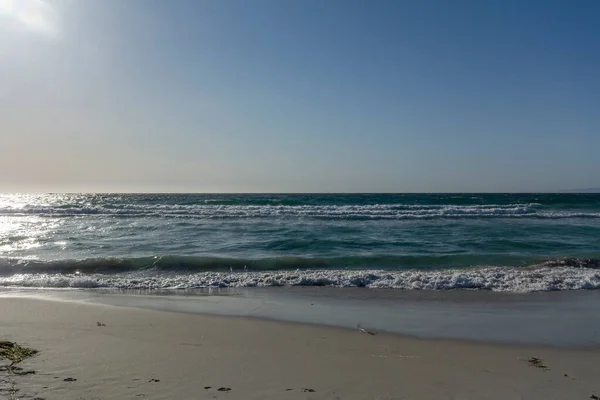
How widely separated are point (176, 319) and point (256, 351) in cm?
214

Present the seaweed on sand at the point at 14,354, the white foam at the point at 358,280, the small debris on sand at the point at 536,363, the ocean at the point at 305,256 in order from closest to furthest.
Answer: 1. the seaweed on sand at the point at 14,354
2. the small debris on sand at the point at 536,363
3. the white foam at the point at 358,280
4. the ocean at the point at 305,256

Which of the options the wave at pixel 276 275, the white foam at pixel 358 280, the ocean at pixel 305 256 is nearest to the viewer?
the white foam at pixel 358 280

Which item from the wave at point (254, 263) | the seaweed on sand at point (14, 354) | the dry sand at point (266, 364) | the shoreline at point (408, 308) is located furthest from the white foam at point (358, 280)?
the seaweed on sand at point (14, 354)

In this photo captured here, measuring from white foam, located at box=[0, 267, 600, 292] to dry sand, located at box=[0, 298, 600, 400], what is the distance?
3.47m

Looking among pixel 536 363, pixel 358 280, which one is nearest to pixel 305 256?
pixel 358 280

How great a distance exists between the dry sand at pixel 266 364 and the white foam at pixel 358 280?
3470 mm

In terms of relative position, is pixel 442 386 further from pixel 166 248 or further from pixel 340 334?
pixel 166 248

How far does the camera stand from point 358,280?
999cm

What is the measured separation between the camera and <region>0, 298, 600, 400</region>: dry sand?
13.3ft

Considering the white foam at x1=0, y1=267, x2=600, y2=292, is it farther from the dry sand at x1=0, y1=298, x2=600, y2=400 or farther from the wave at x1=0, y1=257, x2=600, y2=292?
the dry sand at x1=0, y1=298, x2=600, y2=400

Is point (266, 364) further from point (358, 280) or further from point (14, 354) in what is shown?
point (358, 280)

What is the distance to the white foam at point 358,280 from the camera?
966 cm

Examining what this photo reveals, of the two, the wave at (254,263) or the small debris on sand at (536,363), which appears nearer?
the small debris on sand at (536,363)

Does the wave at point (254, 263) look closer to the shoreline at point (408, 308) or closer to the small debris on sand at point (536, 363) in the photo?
the shoreline at point (408, 308)
